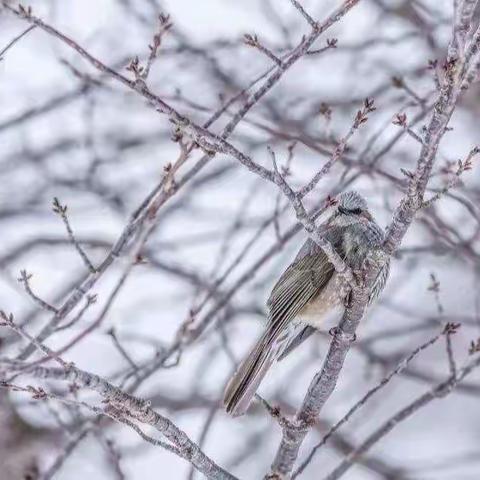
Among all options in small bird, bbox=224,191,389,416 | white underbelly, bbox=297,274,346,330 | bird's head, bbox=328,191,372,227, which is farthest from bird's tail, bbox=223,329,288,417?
bird's head, bbox=328,191,372,227

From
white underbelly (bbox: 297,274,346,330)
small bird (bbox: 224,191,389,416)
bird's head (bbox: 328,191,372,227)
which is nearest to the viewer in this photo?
small bird (bbox: 224,191,389,416)

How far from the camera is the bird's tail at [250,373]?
4922 mm

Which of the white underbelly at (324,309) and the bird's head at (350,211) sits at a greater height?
the bird's head at (350,211)

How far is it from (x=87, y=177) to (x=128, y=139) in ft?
3.40

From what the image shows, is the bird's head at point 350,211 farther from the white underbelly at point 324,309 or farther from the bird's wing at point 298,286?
the white underbelly at point 324,309

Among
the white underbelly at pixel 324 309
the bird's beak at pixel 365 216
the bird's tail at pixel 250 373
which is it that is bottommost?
the bird's tail at pixel 250 373

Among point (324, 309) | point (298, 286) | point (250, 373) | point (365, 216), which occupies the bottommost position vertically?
point (250, 373)

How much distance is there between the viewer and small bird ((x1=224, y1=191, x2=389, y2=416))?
5.30m

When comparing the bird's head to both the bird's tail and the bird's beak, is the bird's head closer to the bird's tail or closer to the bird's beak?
the bird's beak

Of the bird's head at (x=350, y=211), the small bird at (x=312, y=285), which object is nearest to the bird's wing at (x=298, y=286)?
the small bird at (x=312, y=285)

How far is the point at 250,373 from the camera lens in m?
5.06

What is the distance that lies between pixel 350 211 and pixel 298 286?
1.72ft

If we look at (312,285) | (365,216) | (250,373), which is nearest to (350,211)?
(365,216)

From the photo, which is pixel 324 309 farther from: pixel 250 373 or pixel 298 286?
pixel 250 373
